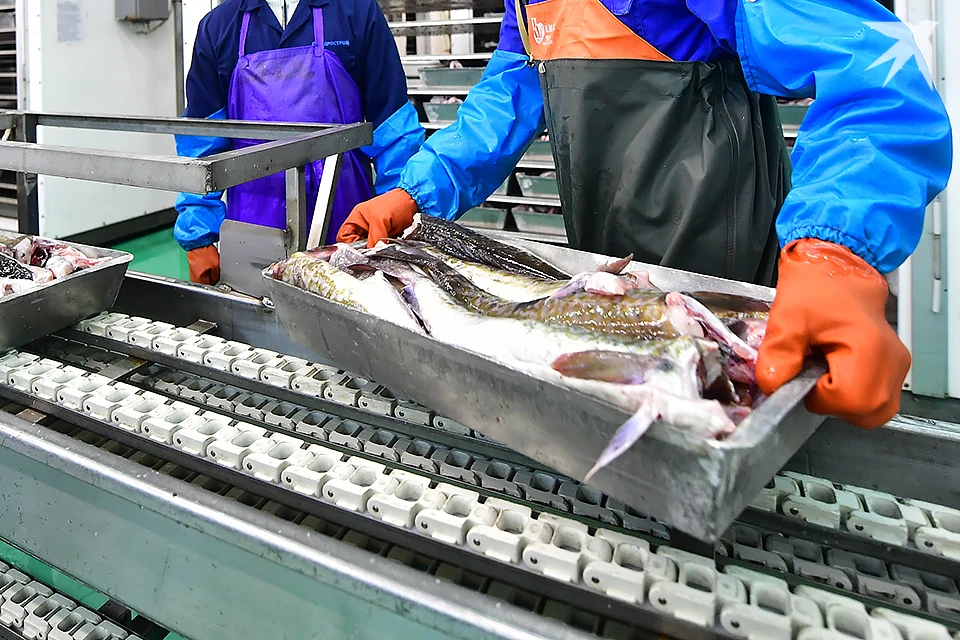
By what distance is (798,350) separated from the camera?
0.84m

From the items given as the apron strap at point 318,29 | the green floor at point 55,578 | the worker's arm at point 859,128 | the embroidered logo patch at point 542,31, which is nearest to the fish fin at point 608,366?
the worker's arm at point 859,128

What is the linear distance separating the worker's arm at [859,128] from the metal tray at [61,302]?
4.91 ft

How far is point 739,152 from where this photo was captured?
5.26 ft

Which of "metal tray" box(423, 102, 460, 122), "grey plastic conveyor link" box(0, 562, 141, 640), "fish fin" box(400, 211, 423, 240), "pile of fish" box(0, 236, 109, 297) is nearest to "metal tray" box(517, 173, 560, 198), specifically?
"metal tray" box(423, 102, 460, 122)

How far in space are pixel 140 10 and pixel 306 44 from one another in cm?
324

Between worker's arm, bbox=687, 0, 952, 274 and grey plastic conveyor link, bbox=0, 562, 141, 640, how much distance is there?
159 cm

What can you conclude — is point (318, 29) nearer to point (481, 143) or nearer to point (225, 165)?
point (481, 143)

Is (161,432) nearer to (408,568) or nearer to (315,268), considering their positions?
(315,268)

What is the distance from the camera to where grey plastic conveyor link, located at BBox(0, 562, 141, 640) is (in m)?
1.52

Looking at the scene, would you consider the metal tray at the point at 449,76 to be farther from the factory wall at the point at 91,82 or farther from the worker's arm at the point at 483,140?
the factory wall at the point at 91,82

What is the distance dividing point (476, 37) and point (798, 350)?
3798 millimetres

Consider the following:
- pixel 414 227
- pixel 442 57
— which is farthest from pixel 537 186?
pixel 414 227

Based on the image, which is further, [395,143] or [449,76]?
[449,76]

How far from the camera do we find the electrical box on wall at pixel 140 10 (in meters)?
5.06
